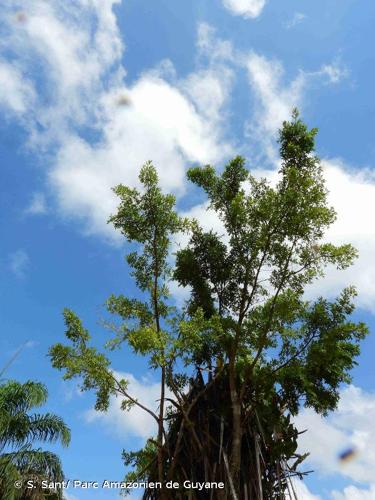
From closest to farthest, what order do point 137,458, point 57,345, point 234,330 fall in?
point 57,345
point 234,330
point 137,458

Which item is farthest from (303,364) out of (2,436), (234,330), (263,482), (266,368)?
(2,436)

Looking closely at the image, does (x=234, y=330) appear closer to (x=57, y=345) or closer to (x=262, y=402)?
(x=262, y=402)

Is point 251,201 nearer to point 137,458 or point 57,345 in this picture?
point 57,345

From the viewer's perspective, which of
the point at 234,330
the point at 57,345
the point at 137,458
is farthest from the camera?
the point at 137,458

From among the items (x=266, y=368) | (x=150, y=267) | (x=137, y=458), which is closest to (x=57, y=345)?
(x=150, y=267)

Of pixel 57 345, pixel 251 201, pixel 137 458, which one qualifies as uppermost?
pixel 251 201

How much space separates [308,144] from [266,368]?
4.56 metres

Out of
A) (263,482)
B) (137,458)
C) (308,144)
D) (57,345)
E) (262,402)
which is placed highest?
(308,144)

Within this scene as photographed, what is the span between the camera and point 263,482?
8.84 metres

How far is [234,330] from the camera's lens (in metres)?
9.14

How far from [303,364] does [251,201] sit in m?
3.23

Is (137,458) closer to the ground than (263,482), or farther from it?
farther from it

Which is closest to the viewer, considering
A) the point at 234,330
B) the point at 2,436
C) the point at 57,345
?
the point at 57,345

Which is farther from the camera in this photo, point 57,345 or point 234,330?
point 234,330
